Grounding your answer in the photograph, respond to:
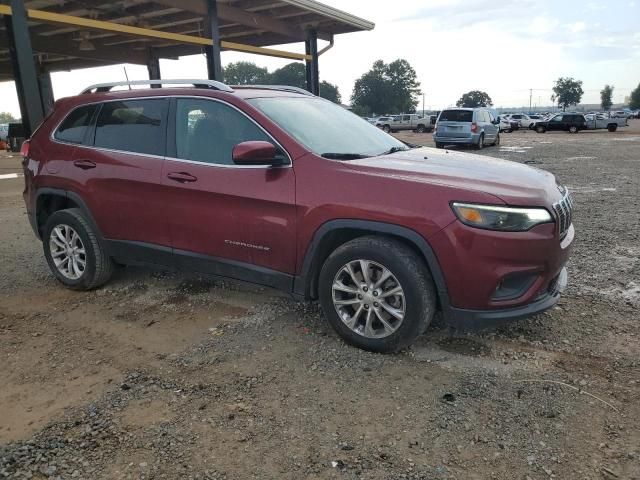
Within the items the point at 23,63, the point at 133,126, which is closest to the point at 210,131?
the point at 133,126

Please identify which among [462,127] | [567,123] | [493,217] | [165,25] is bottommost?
[567,123]

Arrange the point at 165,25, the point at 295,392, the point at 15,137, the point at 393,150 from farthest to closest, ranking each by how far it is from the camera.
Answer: the point at 15,137 < the point at 165,25 < the point at 393,150 < the point at 295,392

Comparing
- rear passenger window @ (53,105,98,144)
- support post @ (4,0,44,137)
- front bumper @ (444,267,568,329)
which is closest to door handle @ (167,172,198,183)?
rear passenger window @ (53,105,98,144)

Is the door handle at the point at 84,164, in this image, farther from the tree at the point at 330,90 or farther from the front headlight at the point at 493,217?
the tree at the point at 330,90

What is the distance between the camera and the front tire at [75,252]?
4.43 m

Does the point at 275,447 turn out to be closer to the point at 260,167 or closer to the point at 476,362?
the point at 476,362

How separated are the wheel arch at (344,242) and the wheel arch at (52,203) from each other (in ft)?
7.16

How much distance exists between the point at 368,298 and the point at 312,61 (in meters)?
11.5

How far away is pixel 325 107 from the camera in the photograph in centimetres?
430

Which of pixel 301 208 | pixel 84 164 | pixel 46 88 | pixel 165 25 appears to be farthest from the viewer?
pixel 46 88

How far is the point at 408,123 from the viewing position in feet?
156

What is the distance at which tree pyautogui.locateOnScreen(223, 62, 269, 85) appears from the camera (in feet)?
365

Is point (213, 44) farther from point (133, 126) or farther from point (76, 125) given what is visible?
point (133, 126)

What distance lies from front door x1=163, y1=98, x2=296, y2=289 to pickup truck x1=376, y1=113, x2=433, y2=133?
4339cm
